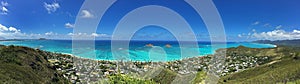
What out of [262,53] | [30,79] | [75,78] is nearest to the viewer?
[30,79]

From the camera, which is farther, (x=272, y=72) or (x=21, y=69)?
(x=272, y=72)

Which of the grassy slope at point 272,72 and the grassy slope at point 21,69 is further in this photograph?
the grassy slope at point 272,72

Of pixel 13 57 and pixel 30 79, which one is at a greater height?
pixel 13 57

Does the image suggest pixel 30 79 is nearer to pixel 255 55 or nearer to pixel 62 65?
pixel 62 65

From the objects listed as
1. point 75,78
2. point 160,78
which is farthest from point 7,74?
point 160,78

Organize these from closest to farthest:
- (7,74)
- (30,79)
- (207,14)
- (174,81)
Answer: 1. (207,14)
2. (7,74)
3. (30,79)
4. (174,81)

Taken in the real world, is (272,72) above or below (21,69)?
below

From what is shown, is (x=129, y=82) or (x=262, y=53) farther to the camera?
(x=262, y=53)

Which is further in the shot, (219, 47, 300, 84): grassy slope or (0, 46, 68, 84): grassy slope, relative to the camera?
(219, 47, 300, 84): grassy slope
